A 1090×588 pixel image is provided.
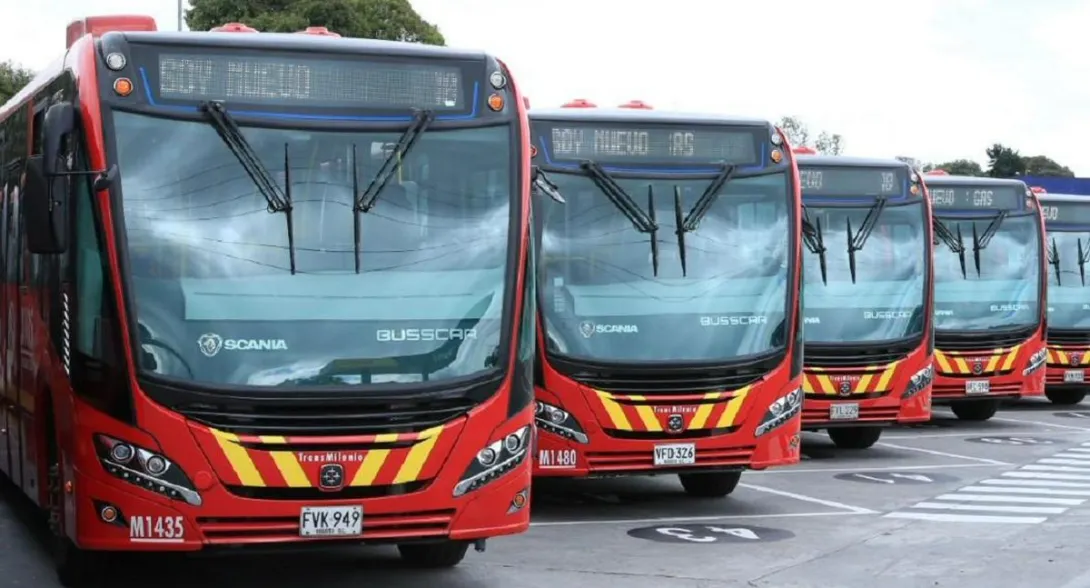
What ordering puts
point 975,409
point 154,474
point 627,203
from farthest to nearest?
point 975,409
point 627,203
point 154,474

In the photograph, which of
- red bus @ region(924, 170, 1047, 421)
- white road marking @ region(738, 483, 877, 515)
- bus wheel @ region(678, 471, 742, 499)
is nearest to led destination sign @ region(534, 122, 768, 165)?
bus wheel @ region(678, 471, 742, 499)

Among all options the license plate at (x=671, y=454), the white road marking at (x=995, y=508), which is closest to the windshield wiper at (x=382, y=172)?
the license plate at (x=671, y=454)

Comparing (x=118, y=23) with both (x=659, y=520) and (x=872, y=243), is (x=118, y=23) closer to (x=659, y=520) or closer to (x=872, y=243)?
(x=659, y=520)

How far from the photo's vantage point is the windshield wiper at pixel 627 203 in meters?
Answer: 13.3

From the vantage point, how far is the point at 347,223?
30.1 feet

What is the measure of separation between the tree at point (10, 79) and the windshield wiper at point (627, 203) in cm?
6346

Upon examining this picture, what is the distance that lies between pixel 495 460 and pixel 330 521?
978 mm

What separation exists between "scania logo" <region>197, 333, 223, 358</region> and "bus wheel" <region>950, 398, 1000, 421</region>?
15810 millimetres

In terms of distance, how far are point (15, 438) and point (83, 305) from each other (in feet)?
10.3

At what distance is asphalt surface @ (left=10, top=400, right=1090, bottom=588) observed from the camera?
10422 mm

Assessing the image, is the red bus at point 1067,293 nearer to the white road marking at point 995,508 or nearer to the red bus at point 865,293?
the red bus at point 865,293

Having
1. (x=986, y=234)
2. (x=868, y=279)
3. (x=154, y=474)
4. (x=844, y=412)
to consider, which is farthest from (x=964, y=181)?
(x=154, y=474)

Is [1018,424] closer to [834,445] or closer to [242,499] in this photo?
[834,445]

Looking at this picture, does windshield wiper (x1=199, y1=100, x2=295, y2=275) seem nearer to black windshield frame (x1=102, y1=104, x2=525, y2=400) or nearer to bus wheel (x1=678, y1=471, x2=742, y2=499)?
black windshield frame (x1=102, y1=104, x2=525, y2=400)
